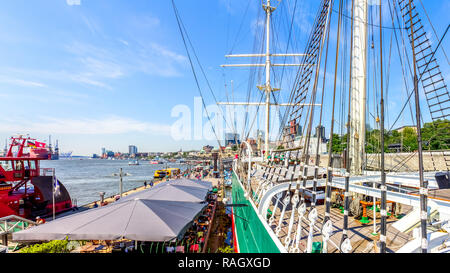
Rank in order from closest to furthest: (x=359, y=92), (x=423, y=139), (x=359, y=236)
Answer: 1. (x=359, y=236)
2. (x=359, y=92)
3. (x=423, y=139)

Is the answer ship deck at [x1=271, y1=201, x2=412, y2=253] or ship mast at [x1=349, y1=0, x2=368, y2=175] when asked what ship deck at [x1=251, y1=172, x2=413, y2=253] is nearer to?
ship deck at [x1=271, y1=201, x2=412, y2=253]

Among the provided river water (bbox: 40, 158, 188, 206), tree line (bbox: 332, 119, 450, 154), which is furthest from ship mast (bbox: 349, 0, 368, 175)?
river water (bbox: 40, 158, 188, 206)

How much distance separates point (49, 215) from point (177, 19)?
1659cm

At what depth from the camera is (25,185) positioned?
1420 centimetres

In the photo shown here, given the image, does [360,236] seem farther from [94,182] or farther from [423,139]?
[94,182]

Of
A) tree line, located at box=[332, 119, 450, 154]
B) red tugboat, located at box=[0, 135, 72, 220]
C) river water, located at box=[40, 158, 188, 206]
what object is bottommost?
river water, located at box=[40, 158, 188, 206]

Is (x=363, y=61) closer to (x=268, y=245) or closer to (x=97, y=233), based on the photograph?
(x=268, y=245)

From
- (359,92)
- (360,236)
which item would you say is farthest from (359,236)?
(359,92)

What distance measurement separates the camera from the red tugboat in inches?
516

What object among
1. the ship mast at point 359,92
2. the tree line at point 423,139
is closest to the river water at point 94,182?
the ship mast at point 359,92

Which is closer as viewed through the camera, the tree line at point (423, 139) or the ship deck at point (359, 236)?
the ship deck at point (359, 236)

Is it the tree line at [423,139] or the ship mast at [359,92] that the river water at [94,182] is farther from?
the tree line at [423,139]

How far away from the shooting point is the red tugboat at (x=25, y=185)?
1311 cm
